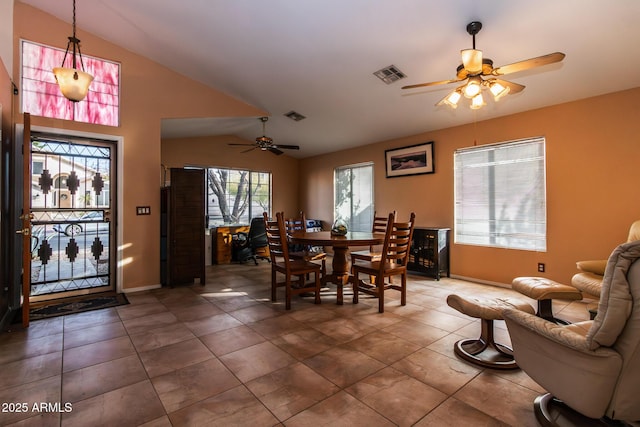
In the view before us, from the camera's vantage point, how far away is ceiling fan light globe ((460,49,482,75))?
7.60ft

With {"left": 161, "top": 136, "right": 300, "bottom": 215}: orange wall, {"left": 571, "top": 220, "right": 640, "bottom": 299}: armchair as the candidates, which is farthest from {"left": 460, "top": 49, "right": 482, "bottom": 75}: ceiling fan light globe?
{"left": 161, "top": 136, "right": 300, "bottom": 215}: orange wall

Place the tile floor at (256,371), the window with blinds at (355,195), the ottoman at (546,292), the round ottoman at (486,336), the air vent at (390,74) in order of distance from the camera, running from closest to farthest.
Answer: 1. the tile floor at (256,371)
2. the round ottoman at (486,336)
3. the ottoman at (546,292)
4. the air vent at (390,74)
5. the window with blinds at (355,195)

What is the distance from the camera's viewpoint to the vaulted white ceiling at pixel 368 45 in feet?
8.78

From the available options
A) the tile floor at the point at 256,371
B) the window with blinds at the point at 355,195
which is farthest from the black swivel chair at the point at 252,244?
the tile floor at the point at 256,371

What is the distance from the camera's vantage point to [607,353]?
135 cm

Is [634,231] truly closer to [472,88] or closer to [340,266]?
[472,88]

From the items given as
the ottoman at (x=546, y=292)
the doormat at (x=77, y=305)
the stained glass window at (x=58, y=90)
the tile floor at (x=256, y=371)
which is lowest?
the tile floor at (x=256, y=371)

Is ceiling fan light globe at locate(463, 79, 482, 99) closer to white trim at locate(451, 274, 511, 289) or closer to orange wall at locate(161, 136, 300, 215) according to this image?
white trim at locate(451, 274, 511, 289)

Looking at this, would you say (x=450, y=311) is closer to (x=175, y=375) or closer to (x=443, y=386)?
(x=443, y=386)

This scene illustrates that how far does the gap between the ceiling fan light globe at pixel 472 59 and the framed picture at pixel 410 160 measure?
9.39 ft

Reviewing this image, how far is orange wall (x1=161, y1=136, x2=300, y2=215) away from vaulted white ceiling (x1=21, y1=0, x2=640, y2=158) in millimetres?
1388

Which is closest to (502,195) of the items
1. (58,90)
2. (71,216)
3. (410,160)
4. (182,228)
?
(410,160)

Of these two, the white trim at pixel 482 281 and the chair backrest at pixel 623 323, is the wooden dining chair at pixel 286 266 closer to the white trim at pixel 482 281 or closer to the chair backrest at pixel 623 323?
the white trim at pixel 482 281

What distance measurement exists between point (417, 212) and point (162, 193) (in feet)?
14.1
